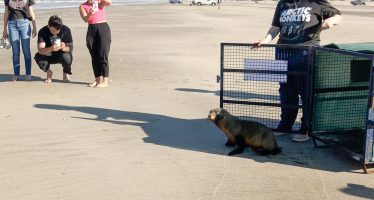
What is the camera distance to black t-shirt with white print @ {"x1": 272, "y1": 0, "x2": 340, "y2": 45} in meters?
5.07

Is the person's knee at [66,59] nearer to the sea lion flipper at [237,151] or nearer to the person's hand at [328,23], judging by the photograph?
the sea lion flipper at [237,151]

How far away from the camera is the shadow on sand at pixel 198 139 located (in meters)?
4.75

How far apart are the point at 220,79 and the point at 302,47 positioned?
1.06 metres

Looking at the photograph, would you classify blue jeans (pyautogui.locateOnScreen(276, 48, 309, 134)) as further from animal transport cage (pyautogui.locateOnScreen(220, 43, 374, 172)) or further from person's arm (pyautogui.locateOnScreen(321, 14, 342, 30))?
person's arm (pyautogui.locateOnScreen(321, 14, 342, 30))

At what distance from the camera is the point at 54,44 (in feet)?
28.0

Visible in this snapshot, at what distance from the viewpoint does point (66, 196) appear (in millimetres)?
3893

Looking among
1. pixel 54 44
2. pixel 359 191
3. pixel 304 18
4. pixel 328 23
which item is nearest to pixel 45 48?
pixel 54 44

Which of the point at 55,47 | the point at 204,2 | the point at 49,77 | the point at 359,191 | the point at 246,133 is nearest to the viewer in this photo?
the point at 359,191

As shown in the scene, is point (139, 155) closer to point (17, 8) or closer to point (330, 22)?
point (330, 22)

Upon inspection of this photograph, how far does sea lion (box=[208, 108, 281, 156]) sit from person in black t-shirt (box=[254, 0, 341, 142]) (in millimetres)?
590

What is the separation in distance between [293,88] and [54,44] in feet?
16.2

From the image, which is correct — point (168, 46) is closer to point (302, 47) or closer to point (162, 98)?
point (162, 98)

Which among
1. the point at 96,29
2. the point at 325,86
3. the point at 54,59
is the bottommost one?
the point at 54,59

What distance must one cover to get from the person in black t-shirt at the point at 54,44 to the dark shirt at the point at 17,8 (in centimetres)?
45
